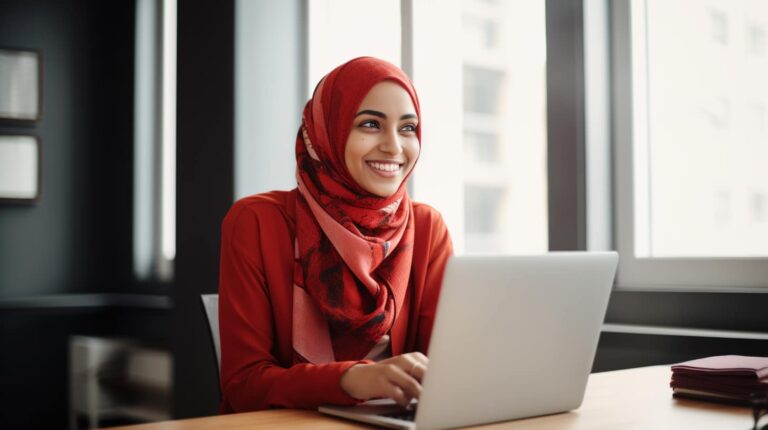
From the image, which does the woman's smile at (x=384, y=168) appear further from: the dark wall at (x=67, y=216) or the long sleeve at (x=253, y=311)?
the dark wall at (x=67, y=216)

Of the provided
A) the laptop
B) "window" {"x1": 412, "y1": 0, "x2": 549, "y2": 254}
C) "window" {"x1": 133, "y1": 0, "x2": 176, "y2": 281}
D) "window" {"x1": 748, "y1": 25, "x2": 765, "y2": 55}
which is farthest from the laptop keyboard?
"window" {"x1": 133, "y1": 0, "x2": 176, "y2": 281}

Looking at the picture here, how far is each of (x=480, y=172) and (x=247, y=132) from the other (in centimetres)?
90

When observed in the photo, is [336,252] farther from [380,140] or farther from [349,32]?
[349,32]

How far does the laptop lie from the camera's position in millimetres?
948

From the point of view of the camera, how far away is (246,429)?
105 centimetres

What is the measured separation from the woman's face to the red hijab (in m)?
0.02

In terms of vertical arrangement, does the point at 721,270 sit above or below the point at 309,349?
above

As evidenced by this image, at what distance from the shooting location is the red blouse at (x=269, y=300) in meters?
1.34

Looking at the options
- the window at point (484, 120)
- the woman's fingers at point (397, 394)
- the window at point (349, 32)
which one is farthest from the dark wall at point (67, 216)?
the woman's fingers at point (397, 394)

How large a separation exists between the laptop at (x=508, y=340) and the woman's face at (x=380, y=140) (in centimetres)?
52

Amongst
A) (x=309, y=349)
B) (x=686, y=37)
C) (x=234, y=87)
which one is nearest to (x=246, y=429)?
(x=309, y=349)

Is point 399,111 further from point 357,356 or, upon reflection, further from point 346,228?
point 357,356

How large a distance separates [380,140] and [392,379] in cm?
58

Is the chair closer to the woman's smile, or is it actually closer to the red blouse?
the red blouse
